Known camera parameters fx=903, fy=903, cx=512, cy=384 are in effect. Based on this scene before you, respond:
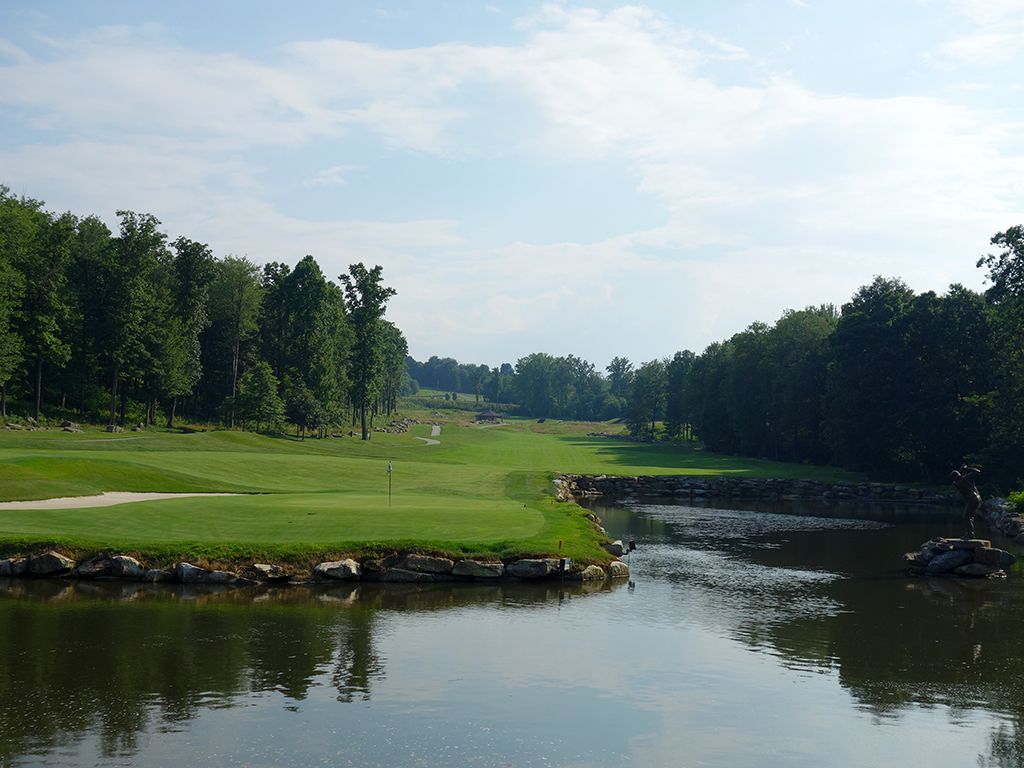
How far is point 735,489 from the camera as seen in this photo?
265ft

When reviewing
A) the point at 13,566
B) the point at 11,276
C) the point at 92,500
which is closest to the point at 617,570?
the point at 13,566

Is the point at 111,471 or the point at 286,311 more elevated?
the point at 286,311

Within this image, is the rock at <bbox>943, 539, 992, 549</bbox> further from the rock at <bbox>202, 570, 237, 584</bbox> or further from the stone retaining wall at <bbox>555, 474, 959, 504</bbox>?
the stone retaining wall at <bbox>555, 474, 959, 504</bbox>

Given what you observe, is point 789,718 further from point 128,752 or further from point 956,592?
point 956,592

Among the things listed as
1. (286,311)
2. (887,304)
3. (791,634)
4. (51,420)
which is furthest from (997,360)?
(51,420)

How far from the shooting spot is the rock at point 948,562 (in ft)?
119

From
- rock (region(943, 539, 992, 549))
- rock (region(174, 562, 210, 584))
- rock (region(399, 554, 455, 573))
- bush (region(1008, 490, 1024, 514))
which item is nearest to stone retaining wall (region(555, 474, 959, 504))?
bush (region(1008, 490, 1024, 514))

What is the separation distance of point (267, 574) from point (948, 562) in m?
26.4

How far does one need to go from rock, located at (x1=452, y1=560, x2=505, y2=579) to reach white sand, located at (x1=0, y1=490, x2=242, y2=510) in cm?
1599

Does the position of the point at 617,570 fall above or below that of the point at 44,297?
below

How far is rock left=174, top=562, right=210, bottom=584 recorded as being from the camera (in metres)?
30.0

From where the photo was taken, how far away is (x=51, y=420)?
279ft

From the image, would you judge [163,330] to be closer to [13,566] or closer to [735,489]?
[735,489]

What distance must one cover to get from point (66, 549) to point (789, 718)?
2416 cm
